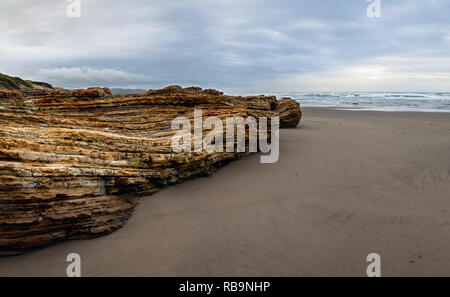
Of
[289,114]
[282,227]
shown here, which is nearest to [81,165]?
[282,227]

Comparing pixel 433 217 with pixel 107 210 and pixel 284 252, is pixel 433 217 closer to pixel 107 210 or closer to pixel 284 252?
pixel 284 252

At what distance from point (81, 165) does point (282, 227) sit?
14.0 ft

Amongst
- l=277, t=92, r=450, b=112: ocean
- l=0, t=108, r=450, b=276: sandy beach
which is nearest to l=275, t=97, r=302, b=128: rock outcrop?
l=0, t=108, r=450, b=276: sandy beach

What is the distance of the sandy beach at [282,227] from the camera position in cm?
420

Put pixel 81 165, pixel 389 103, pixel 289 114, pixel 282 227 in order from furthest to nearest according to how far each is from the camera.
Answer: pixel 389 103, pixel 289 114, pixel 282 227, pixel 81 165

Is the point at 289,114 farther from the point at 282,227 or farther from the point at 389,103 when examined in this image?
the point at 389,103

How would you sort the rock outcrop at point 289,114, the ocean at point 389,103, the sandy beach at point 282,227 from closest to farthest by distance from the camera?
the sandy beach at point 282,227 < the rock outcrop at point 289,114 < the ocean at point 389,103

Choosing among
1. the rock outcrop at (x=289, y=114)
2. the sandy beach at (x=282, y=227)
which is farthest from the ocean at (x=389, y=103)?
the sandy beach at (x=282, y=227)

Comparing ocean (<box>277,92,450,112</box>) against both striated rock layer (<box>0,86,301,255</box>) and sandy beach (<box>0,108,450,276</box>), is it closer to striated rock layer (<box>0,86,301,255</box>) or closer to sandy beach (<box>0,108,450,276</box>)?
sandy beach (<box>0,108,450,276</box>)

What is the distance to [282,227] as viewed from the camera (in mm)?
5227

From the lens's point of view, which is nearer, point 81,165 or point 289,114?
point 81,165

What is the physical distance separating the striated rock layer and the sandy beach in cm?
35

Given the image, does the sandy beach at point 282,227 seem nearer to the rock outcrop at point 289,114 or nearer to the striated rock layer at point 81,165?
the striated rock layer at point 81,165

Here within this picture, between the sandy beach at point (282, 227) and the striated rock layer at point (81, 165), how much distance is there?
35cm
